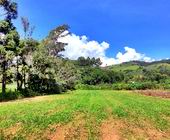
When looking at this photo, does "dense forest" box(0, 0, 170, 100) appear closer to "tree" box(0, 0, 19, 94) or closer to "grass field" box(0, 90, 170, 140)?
"tree" box(0, 0, 19, 94)

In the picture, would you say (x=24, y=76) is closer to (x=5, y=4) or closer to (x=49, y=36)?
(x=5, y=4)

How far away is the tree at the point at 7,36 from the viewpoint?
5369 centimetres

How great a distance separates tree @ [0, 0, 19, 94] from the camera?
176 feet

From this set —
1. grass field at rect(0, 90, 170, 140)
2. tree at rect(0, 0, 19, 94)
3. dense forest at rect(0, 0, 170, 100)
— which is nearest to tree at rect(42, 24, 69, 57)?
dense forest at rect(0, 0, 170, 100)

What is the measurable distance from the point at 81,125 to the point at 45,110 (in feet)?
24.2

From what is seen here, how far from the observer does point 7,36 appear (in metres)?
54.3

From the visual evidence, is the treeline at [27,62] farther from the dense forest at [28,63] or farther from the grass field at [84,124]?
the grass field at [84,124]

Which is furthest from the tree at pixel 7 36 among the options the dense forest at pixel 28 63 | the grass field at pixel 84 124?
the grass field at pixel 84 124

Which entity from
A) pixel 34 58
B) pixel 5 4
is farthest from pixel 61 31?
pixel 5 4

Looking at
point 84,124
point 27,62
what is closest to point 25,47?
point 27,62

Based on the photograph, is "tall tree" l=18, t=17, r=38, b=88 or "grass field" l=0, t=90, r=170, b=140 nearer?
"grass field" l=0, t=90, r=170, b=140

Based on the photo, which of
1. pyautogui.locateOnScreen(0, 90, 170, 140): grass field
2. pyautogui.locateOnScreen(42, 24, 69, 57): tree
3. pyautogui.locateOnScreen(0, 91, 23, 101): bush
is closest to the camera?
pyautogui.locateOnScreen(0, 90, 170, 140): grass field

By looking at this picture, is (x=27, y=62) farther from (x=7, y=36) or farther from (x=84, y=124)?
(x=84, y=124)

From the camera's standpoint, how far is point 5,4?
55.9 metres
